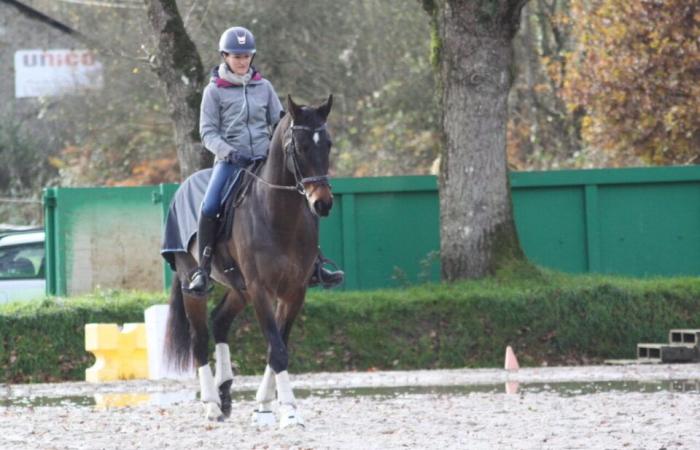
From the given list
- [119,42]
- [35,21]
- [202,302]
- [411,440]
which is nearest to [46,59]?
[35,21]

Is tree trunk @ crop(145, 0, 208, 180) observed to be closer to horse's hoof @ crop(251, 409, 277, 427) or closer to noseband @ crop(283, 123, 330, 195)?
horse's hoof @ crop(251, 409, 277, 427)

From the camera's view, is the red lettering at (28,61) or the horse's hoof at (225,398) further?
the red lettering at (28,61)

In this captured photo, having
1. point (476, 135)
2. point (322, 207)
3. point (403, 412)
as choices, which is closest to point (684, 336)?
point (476, 135)

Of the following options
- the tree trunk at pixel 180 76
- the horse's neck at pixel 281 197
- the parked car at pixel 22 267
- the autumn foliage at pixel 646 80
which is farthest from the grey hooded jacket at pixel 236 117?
the autumn foliage at pixel 646 80

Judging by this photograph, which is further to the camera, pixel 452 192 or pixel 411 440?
pixel 452 192

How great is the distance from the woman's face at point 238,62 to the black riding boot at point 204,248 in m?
1.29

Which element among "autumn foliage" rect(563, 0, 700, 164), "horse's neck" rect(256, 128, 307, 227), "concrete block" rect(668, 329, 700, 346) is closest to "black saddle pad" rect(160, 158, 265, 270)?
"horse's neck" rect(256, 128, 307, 227)

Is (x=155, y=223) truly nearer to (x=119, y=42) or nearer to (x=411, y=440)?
(x=411, y=440)

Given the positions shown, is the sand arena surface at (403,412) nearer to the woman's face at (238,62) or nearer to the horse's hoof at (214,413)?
the horse's hoof at (214,413)

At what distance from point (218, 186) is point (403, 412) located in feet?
8.47

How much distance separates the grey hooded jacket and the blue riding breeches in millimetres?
104

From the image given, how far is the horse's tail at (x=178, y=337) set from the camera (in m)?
13.5

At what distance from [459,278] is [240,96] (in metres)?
7.80

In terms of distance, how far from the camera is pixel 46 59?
48.0m
